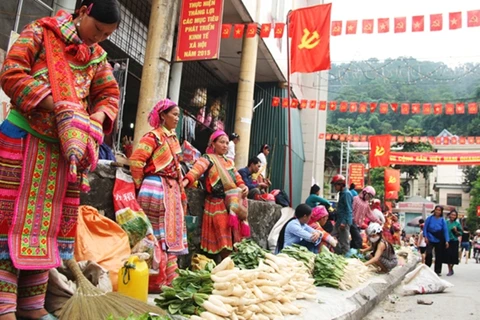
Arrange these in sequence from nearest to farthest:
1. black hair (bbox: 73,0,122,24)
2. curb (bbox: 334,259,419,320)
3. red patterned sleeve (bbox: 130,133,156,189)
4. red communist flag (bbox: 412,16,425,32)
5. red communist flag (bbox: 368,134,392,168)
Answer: black hair (bbox: 73,0,122,24) < red patterned sleeve (bbox: 130,133,156,189) < curb (bbox: 334,259,419,320) < red communist flag (bbox: 412,16,425,32) < red communist flag (bbox: 368,134,392,168)

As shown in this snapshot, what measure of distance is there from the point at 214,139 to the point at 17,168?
3.12 metres

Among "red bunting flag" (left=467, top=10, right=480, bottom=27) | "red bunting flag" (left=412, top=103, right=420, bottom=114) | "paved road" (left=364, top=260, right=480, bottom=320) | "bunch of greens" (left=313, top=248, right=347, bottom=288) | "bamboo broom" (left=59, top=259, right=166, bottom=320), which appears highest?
"red bunting flag" (left=412, top=103, right=420, bottom=114)

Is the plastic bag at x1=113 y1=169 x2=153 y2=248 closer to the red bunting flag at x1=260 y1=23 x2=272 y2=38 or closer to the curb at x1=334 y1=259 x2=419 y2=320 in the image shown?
the curb at x1=334 y1=259 x2=419 y2=320

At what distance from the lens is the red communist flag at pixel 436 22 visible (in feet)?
33.4

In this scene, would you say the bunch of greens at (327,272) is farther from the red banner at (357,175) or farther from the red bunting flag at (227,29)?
the red banner at (357,175)

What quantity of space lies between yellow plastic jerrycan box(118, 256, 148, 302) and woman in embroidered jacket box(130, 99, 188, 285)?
78 centimetres

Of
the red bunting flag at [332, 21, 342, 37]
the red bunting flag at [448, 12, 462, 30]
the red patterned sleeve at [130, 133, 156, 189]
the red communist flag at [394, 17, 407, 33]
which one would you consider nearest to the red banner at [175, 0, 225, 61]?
the red bunting flag at [332, 21, 342, 37]

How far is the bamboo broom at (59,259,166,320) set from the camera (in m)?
2.12

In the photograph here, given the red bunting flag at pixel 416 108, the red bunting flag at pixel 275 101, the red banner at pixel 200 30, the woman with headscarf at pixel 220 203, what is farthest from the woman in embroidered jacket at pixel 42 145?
the red bunting flag at pixel 416 108

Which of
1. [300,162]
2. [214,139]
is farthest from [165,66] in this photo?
[300,162]

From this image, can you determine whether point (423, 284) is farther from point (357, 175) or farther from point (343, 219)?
point (357, 175)

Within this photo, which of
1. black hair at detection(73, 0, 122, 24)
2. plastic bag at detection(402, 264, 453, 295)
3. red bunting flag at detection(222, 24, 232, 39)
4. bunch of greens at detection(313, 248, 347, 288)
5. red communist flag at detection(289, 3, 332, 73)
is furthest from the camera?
red bunting flag at detection(222, 24, 232, 39)

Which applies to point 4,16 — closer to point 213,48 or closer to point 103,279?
point 213,48

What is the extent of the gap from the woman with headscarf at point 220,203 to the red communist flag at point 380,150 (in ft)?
59.1
